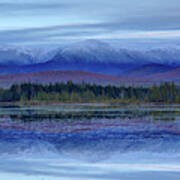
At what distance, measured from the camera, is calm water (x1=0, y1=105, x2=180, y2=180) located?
Result: 19.3 metres

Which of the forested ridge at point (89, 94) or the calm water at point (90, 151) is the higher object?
the forested ridge at point (89, 94)

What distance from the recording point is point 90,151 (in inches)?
994

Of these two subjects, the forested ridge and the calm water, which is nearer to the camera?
the calm water

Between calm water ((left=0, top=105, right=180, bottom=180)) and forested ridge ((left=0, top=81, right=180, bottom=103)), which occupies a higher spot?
forested ridge ((left=0, top=81, right=180, bottom=103))

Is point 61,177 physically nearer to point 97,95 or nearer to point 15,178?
point 15,178

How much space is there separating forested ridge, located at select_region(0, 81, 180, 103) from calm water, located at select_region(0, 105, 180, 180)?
54.8 m

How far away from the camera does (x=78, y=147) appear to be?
26781 millimetres

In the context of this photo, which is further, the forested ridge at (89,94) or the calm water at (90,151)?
the forested ridge at (89,94)

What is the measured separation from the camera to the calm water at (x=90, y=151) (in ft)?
63.4

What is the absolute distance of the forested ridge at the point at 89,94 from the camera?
95.9 metres

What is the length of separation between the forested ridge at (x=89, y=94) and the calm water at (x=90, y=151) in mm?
54810

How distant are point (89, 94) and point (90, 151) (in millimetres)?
79707

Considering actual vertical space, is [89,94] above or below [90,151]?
above

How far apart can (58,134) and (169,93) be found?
64007 millimetres
